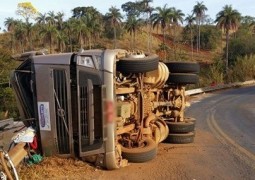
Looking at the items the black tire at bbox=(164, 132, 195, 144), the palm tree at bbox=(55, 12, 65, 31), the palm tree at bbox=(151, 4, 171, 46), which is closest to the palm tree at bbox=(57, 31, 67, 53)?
the palm tree at bbox=(55, 12, 65, 31)

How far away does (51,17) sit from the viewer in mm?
80562

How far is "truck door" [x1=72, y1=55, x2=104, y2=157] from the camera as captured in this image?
6.17 meters

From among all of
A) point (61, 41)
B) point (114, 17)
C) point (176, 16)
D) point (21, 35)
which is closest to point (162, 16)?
point (176, 16)

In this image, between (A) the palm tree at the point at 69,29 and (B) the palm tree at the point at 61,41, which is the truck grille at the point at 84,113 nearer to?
(B) the palm tree at the point at 61,41

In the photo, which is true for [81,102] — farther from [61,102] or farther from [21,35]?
[21,35]

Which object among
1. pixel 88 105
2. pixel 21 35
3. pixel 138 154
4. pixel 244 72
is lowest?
pixel 244 72

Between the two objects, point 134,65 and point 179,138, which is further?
point 179,138

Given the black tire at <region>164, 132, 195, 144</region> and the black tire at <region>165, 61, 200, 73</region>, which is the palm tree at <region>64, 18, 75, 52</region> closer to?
the black tire at <region>165, 61, 200, 73</region>

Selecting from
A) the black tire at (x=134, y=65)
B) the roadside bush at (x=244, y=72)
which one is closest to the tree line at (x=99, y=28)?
the roadside bush at (x=244, y=72)

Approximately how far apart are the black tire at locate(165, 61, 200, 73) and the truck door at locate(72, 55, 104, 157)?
10.7 feet

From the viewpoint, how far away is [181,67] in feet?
29.9

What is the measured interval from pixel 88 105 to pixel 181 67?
11.6 ft

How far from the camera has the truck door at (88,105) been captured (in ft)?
20.2

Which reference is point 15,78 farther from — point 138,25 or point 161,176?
point 138,25
